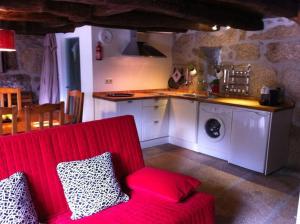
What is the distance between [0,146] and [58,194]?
484 mm

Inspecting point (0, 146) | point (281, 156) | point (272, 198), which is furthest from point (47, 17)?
point (281, 156)

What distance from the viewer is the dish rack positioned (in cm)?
412

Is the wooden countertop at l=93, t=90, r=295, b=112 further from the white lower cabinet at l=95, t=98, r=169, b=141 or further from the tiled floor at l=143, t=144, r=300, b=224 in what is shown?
the tiled floor at l=143, t=144, r=300, b=224

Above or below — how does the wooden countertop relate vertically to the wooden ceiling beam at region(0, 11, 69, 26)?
below

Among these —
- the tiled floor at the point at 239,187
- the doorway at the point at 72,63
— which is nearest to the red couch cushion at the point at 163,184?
the tiled floor at the point at 239,187

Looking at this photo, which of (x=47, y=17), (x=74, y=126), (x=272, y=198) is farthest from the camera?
A: (x=47, y=17)

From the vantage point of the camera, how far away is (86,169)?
180cm

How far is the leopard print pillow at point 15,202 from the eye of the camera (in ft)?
4.69

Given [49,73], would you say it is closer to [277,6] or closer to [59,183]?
[59,183]

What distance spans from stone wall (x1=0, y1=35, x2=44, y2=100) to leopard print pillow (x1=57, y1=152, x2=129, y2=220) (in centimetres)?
407

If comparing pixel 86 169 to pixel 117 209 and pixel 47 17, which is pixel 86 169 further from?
pixel 47 17

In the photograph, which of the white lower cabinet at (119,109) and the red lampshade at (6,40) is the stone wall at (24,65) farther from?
the red lampshade at (6,40)

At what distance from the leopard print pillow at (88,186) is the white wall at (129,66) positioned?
2.66 metres

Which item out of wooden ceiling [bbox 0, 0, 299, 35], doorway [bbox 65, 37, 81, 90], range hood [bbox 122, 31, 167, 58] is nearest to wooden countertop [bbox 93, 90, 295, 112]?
range hood [bbox 122, 31, 167, 58]
